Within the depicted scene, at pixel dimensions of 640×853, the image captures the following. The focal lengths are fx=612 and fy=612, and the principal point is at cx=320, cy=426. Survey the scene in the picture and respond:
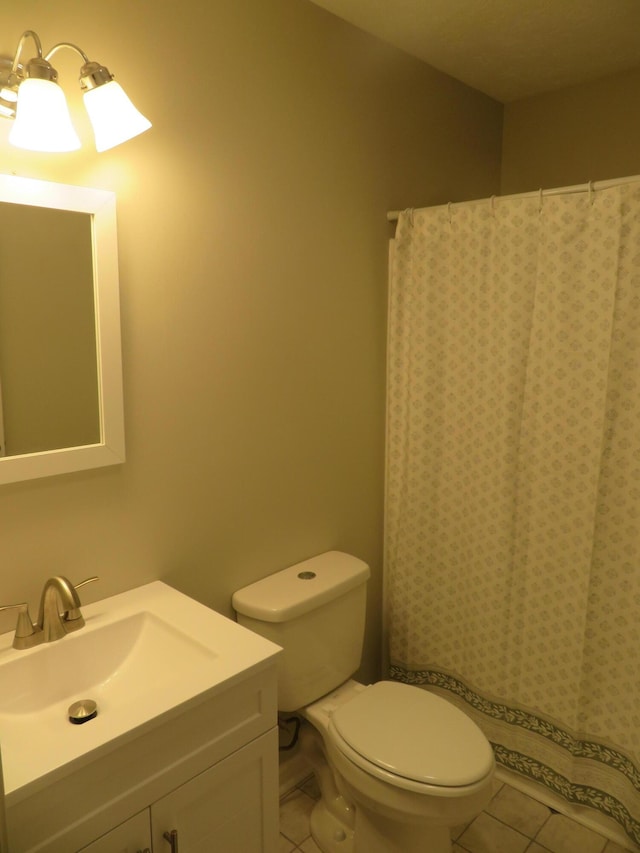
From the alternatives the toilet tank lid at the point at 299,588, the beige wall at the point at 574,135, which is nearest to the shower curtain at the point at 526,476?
the toilet tank lid at the point at 299,588

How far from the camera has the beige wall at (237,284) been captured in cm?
140

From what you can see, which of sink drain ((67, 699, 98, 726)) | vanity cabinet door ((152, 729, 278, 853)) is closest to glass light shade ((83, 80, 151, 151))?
sink drain ((67, 699, 98, 726))

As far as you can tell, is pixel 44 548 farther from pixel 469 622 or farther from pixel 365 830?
pixel 469 622

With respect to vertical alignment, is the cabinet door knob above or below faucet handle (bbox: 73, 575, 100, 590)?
below

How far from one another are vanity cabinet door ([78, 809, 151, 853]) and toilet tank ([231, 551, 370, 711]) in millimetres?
594

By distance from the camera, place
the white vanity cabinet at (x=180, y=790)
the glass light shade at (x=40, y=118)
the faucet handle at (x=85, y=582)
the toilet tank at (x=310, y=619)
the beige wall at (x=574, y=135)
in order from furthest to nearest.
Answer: the beige wall at (x=574, y=135) < the toilet tank at (x=310, y=619) < the faucet handle at (x=85, y=582) < the glass light shade at (x=40, y=118) < the white vanity cabinet at (x=180, y=790)

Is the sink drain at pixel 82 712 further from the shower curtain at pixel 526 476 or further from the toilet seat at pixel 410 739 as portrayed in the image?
the shower curtain at pixel 526 476

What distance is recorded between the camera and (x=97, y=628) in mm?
1351

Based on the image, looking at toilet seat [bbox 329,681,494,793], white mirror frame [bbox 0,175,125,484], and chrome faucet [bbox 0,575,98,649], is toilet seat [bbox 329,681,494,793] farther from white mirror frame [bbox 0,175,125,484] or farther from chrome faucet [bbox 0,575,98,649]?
white mirror frame [bbox 0,175,125,484]

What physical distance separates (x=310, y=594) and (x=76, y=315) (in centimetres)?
98

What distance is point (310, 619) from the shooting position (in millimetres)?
1771

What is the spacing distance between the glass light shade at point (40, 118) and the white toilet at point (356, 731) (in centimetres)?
122

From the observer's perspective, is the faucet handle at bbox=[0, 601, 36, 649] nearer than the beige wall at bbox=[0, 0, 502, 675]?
Yes

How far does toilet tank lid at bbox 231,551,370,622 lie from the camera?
1693mm
